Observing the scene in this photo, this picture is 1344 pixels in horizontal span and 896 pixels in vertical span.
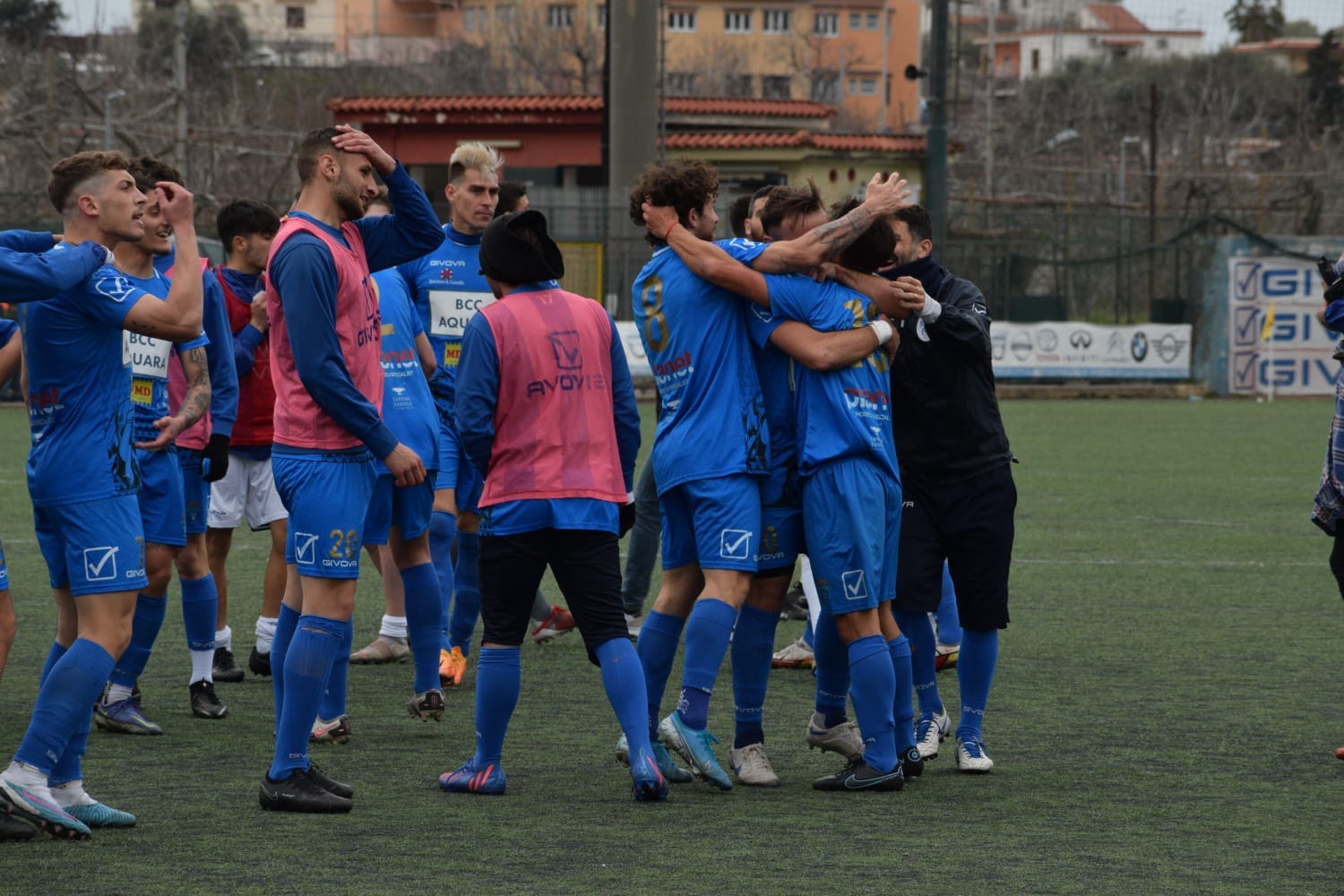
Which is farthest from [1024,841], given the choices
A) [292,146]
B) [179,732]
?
[292,146]

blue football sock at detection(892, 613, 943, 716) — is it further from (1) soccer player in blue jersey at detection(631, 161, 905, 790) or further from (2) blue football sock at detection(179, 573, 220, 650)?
(2) blue football sock at detection(179, 573, 220, 650)

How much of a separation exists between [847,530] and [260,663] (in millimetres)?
3317

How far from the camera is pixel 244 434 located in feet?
26.1

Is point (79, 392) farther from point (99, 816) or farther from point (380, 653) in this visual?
point (380, 653)

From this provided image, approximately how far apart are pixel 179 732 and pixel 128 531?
5.89ft

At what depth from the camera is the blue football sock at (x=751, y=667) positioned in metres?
5.83

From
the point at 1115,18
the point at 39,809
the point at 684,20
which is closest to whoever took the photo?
the point at 39,809

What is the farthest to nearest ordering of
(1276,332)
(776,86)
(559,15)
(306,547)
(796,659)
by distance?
(776,86) < (559,15) < (1276,332) < (796,659) < (306,547)

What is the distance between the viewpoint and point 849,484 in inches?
218

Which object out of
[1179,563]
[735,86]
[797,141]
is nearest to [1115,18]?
[735,86]

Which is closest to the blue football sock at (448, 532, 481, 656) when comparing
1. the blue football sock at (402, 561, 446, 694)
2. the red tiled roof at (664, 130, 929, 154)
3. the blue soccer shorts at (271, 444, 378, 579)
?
the blue football sock at (402, 561, 446, 694)

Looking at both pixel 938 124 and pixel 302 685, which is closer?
pixel 302 685

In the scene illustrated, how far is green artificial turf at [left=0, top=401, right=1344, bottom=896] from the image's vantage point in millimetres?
4621

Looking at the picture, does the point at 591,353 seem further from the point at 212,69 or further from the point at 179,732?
the point at 212,69
